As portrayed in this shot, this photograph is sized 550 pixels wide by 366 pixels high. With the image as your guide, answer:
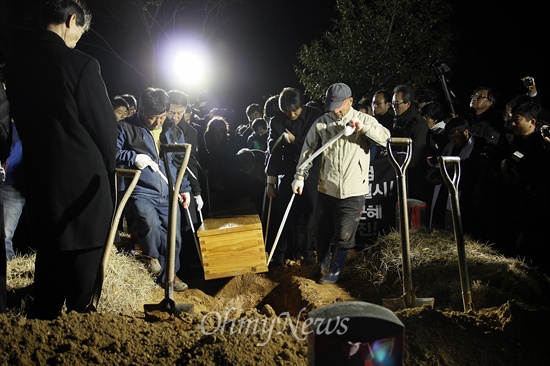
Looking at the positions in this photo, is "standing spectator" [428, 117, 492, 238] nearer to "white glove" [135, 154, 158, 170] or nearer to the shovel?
"white glove" [135, 154, 158, 170]

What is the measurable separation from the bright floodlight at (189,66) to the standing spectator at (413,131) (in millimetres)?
16760

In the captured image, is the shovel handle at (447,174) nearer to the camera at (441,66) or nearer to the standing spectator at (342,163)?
the standing spectator at (342,163)

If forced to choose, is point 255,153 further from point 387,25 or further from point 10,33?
point 10,33

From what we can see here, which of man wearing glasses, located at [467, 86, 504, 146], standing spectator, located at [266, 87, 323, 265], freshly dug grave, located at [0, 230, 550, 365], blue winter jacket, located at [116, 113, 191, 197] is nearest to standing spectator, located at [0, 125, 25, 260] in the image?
freshly dug grave, located at [0, 230, 550, 365]

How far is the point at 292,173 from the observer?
6816mm

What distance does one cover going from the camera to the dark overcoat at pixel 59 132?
340 centimetres

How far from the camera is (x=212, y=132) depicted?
7.73m

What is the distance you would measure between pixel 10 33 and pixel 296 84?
1526 cm

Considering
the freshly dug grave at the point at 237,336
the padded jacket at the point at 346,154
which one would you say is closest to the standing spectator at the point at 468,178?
the padded jacket at the point at 346,154

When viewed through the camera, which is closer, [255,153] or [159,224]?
[159,224]

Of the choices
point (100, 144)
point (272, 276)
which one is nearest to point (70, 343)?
point (100, 144)

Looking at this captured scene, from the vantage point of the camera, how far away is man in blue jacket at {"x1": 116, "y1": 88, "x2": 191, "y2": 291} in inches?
207

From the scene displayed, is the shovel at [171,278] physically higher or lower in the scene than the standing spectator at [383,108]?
lower

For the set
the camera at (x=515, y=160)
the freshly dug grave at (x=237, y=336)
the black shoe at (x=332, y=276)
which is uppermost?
the camera at (x=515, y=160)
